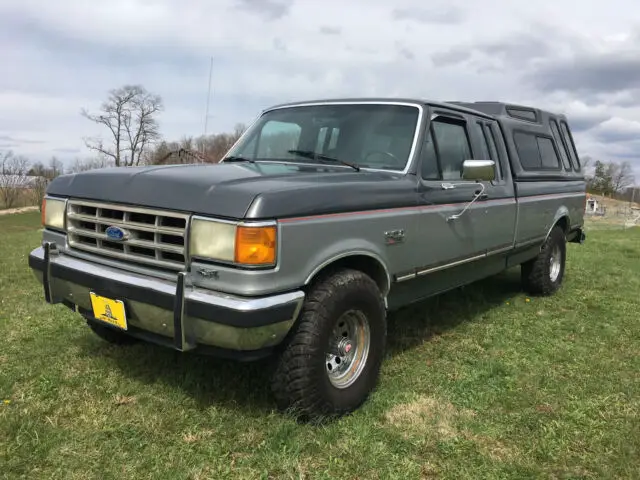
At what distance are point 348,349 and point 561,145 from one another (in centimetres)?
521

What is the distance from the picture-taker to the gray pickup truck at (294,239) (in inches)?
104

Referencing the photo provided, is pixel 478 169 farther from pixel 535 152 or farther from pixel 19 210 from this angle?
pixel 19 210

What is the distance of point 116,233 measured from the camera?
301cm

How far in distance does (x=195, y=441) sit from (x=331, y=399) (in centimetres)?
78

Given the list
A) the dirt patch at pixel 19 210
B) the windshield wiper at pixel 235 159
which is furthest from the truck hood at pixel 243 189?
the dirt patch at pixel 19 210

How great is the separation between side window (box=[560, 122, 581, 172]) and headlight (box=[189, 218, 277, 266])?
6.03 meters

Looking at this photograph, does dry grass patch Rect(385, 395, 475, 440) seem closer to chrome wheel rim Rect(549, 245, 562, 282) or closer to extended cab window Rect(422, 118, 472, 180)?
extended cab window Rect(422, 118, 472, 180)

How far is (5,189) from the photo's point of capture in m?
42.6

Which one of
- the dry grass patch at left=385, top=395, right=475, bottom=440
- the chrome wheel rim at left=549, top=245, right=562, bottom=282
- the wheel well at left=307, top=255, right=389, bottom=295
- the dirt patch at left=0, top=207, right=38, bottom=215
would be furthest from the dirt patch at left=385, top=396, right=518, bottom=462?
the dirt patch at left=0, top=207, right=38, bottom=215

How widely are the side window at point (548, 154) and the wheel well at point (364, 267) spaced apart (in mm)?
3594

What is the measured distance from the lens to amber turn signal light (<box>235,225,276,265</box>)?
2.54 m

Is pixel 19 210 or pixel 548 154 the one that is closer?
pixel 548 154

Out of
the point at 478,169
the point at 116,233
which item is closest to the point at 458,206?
the point at 478,169

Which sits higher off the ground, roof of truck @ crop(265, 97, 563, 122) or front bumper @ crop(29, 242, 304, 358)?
roof of truck @ crop(265, 97, 563, 122)
